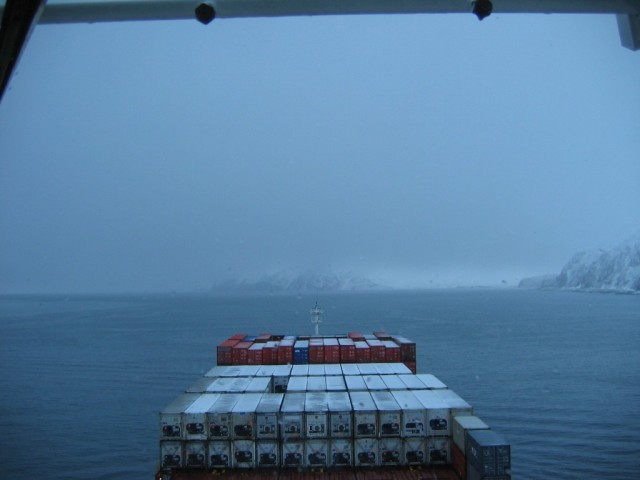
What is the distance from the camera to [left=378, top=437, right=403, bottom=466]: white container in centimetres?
1873

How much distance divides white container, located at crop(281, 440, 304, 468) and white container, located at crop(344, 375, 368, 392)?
4.86m

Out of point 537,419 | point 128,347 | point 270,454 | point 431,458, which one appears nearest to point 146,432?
point 270,454

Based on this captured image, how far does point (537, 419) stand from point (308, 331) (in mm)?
74576

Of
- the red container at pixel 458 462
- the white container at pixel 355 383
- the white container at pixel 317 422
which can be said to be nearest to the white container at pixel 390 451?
the red container at pixel 458 462

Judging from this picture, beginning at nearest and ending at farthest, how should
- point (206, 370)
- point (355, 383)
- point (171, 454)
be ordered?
point (171, 454) < point (355, 383) < point (206, 370)

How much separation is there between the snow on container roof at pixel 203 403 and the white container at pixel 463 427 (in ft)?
32.8

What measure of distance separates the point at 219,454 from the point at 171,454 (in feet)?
6.14

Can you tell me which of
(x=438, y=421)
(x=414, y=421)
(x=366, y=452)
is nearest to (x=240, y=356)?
(x=366, y=452)

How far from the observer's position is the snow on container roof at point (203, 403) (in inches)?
764

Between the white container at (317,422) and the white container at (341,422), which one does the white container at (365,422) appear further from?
the white container at (317,422)

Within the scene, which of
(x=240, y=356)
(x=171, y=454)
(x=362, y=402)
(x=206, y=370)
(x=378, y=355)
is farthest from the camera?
(x=206, y=370)

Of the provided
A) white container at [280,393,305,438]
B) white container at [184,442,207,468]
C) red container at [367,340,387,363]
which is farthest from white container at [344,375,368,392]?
white container at [184,442,207,468]

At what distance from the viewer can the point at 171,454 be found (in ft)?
61.3

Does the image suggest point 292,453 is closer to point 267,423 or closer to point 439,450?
point 267,423
